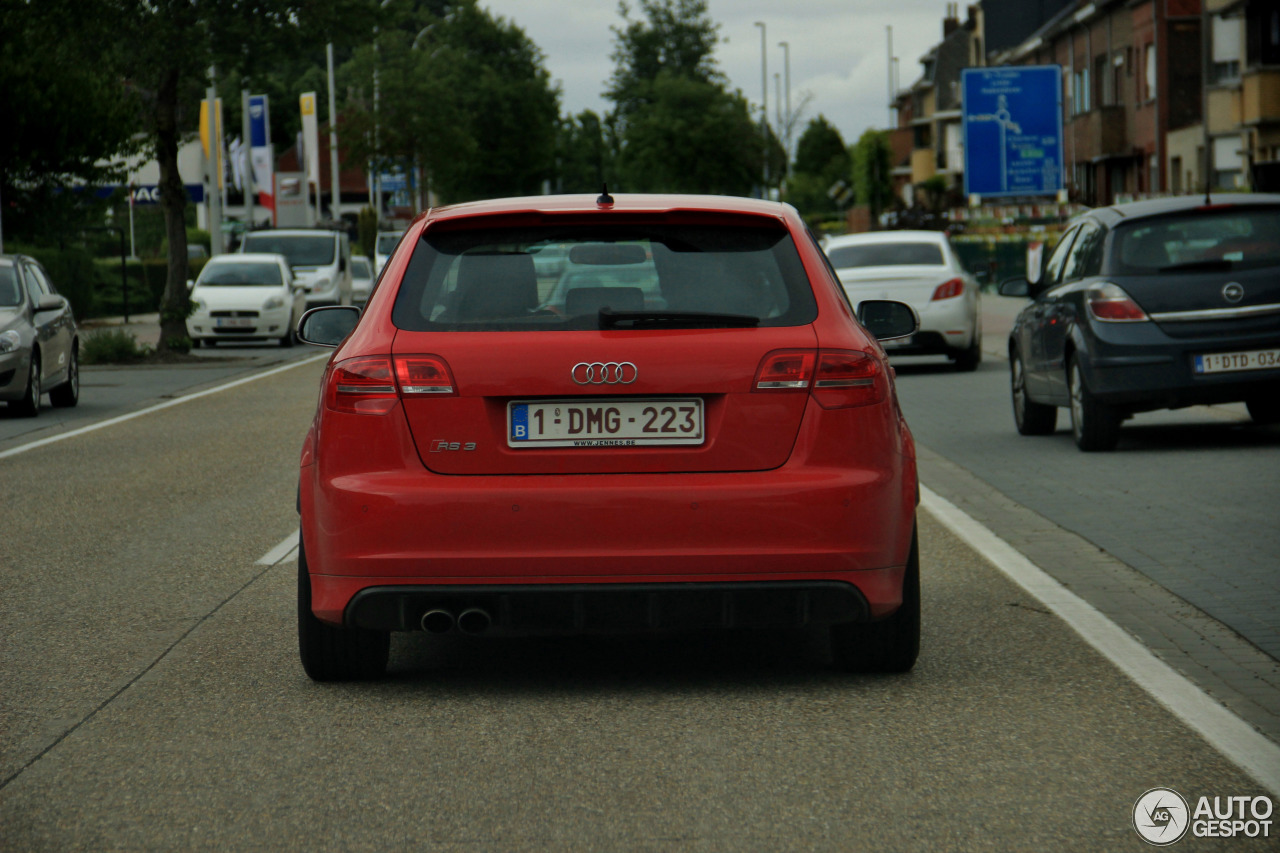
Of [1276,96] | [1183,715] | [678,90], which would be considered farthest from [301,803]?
[678,90]

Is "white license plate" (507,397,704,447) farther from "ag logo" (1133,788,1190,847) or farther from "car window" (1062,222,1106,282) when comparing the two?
"car window" (1062,222,1106,282)

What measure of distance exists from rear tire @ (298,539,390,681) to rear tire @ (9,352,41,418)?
1243 cm

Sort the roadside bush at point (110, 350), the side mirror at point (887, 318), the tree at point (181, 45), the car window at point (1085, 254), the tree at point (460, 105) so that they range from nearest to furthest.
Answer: the side mirror at point (887, 318) → the car window at point (1085, 254) → the tree at point (181, 45) → the roadside bush at point (110, 350) → the tree at point (460, 105)

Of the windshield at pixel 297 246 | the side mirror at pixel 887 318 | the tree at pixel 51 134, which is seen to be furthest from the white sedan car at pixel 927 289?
the windshield at pixel 297 246

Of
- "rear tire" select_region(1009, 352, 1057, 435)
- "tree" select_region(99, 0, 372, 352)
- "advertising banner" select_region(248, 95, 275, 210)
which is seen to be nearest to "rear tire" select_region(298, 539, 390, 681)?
"rear tire" select_region(1009, 352, 1057, 435)

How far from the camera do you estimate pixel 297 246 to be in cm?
3681

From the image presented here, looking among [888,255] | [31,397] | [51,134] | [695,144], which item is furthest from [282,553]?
[695,144]

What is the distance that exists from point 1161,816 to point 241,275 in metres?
28.9

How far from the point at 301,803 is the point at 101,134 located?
29.3 meters

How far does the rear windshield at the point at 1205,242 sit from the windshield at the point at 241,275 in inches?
851

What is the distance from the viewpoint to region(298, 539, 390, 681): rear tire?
559 cm

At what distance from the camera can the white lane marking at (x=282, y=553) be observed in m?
8.41

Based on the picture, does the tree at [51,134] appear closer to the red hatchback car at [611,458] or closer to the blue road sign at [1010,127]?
the blue road sign at [1010,127]

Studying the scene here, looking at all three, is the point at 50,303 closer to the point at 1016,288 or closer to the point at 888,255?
the point at 1016,288
